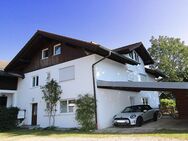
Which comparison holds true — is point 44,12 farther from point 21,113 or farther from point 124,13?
point 21,113

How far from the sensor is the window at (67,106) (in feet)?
58.4

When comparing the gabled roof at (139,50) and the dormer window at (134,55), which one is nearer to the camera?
the gabled roof at (139,50)

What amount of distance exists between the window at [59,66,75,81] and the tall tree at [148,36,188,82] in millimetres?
24863

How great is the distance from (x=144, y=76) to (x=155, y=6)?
1184 centimetres

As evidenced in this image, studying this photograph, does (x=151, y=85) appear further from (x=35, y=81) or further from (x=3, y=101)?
(x=3, y=101)

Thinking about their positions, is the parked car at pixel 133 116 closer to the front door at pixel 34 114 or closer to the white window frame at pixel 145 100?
the white window frame at pixel 145 100

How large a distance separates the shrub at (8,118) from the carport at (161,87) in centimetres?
830

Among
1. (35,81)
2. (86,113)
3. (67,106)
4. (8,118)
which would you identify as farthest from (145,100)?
(8,118)

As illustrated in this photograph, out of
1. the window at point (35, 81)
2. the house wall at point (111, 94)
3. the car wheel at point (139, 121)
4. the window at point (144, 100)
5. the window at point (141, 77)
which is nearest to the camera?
the car wheel at point (139, 121)

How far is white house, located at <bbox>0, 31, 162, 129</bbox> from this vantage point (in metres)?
17.0

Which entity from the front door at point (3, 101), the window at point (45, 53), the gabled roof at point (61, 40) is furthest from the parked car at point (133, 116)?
the front door at point (3, 101)

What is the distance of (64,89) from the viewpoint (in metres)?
18.7

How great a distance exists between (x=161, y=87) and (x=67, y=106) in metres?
8.34

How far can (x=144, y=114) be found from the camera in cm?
1658
